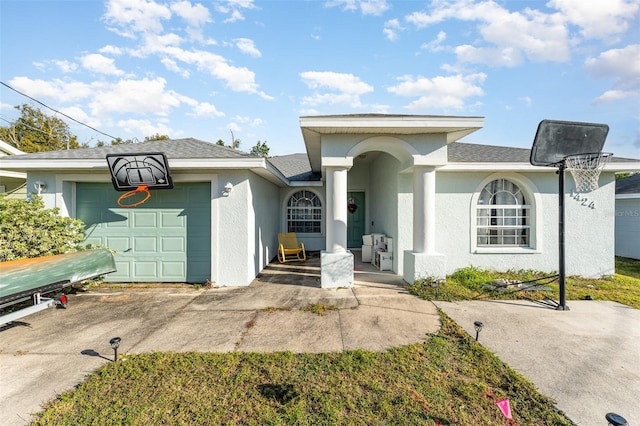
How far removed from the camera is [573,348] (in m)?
3.59

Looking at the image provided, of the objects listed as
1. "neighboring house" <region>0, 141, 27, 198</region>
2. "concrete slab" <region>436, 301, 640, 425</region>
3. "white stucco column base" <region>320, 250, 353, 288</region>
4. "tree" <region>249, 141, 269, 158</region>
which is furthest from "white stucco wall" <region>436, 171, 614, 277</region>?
"tree" <region>249, 141, 269, 158</region>

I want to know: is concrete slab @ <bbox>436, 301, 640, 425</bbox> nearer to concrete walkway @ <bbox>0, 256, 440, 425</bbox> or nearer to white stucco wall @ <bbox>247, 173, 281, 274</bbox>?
concrete walkway @ <bbox>0, 256, 440, 425</bbox>

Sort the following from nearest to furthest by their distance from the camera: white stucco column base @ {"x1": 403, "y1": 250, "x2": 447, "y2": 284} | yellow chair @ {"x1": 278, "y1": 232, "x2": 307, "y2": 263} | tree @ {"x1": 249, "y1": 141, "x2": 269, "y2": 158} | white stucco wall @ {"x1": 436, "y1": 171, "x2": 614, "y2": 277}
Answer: white stucco column base @ {"x1": 403, "y1": 250, "x2": 447, "y2": 284} < white stucco wall @ {"x1": 436, "y1": 171, "x2": 614, "y2": 277} < yellow chair @ {"x1": 278, "y1": 232, "x2": 307, "y2": 263} < tree @ {"x1": 249, "y1": 141, "x2": 269, "y2": 158}

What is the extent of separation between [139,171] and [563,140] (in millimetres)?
9193

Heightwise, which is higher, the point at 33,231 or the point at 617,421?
the point at 33,231

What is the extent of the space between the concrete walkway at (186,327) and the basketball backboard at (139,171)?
2541mm

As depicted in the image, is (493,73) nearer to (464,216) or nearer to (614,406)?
(464,216)

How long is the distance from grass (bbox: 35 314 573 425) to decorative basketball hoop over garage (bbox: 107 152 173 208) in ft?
13.5

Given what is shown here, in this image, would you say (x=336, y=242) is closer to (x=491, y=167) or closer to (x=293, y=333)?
(x=293, y=333)

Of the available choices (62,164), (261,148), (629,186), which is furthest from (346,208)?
(261,148)

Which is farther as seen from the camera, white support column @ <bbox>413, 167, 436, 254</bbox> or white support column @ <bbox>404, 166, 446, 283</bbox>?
white support column @ <bbox>413, 167, 436, 254</bbox>

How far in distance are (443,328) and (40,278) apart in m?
6.22

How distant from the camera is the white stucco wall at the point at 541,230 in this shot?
7570mm

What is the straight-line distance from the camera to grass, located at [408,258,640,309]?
5680 mm
